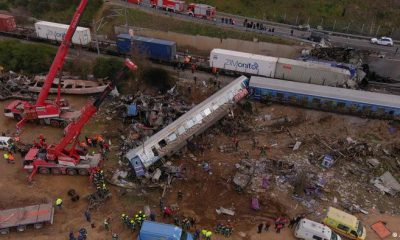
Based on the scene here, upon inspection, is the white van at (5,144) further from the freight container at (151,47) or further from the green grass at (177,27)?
the green grass at (177,27)

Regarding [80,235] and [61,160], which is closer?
[80,235]

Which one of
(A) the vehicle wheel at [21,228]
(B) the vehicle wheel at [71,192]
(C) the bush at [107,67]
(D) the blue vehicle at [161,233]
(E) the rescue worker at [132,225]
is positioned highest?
(C) the bush at [107,67]

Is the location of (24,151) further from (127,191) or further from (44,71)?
(44,71)

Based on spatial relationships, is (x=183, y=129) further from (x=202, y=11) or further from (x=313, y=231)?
(x=202, y=11)

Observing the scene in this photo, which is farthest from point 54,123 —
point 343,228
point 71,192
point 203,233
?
point 343,228

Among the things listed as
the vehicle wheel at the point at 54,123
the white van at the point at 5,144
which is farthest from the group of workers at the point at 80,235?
the vehicle wheel at the point at 54,123
